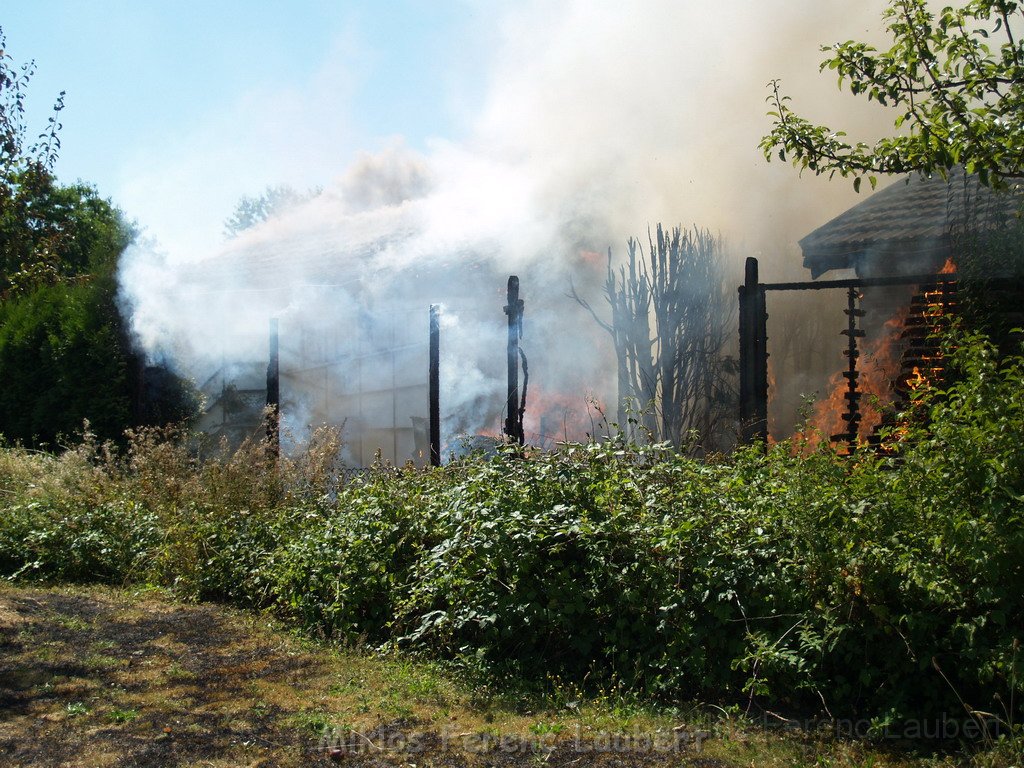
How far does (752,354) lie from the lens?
7.45 meters

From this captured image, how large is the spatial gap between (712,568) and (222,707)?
2.59 metres

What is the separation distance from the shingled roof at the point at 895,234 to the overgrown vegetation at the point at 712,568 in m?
4.41

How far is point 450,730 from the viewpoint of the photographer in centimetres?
423

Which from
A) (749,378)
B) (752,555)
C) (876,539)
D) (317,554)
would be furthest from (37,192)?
(876,539)

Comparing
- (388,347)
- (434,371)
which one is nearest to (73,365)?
(388,347)

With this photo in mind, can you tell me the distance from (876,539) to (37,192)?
25.2ft

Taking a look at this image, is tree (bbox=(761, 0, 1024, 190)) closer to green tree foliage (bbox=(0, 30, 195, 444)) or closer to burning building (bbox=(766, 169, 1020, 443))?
burning building (bbox=(766, 169, 1020, 443))

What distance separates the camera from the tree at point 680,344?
1104 cm

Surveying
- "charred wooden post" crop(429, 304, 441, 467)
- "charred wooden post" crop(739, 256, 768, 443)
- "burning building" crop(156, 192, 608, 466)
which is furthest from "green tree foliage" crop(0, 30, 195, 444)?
"charred wooden post" crop(739, 256, 768, 443)

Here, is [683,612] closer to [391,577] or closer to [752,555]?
[752,555]

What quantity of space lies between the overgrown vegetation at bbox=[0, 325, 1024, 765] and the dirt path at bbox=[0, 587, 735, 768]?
49 cm

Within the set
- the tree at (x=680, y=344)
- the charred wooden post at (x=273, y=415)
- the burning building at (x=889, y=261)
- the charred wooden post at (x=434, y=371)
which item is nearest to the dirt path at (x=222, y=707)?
the charred wooden post at (x=273, y=415)

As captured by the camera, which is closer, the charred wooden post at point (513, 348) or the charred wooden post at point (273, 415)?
the charred wooden post at point (513, 348)

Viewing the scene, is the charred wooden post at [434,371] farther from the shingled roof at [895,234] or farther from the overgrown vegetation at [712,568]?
the shingled roof at [895,234]
